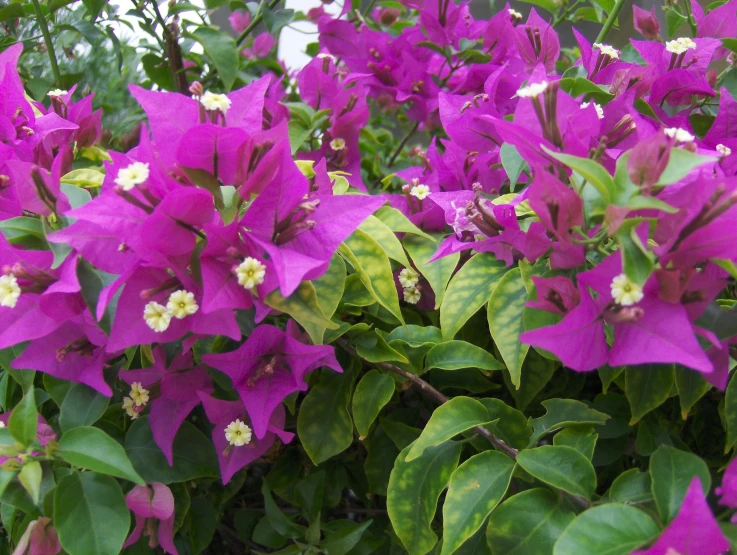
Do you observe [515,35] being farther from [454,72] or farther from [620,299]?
[620,299]

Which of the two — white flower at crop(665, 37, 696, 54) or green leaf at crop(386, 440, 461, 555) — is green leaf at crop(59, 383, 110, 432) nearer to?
green leaf at crop(386, 440, 461, 555)

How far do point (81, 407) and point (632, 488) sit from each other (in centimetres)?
45

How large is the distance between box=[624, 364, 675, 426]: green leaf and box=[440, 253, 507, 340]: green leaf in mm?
131

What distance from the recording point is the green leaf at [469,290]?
55 centimetres

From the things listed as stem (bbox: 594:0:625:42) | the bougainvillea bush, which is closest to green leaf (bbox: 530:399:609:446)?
the bougainvillea bush

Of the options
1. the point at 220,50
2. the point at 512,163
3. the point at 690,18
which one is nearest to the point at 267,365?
the point at 512,163

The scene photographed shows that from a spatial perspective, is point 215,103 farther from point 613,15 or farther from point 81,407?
point 613,15

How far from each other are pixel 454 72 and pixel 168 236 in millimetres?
684

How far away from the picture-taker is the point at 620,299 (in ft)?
1.32

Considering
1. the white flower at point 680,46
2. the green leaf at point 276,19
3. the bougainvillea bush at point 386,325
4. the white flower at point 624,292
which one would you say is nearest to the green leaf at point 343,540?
the bougainvillea bush at point 386,325

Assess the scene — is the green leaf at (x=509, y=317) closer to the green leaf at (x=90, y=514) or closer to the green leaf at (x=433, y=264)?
the green leaf at (x=433, y=264)

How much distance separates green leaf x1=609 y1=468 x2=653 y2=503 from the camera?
0.48 m

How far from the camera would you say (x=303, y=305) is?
46cm

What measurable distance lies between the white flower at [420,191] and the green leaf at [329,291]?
20 cm
